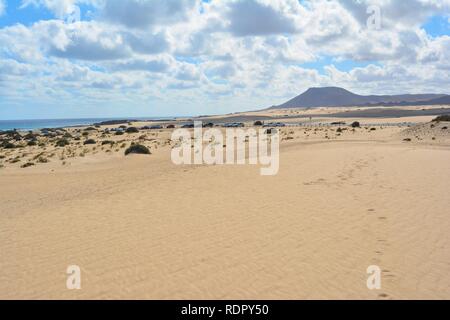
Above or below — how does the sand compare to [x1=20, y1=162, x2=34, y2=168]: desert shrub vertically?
below

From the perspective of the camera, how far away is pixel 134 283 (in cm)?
643

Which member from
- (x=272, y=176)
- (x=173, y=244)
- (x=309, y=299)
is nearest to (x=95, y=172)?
(x=272, y=176)

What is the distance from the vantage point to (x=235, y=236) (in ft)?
28.5

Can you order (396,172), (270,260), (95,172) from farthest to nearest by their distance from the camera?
(95,172), (396,172), (270,260)

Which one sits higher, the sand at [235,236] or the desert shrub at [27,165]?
the desert shrub at [27,165]

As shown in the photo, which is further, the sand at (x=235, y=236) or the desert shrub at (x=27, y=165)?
the desert shrub at (x=27, y=165)

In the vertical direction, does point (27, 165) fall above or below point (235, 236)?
above

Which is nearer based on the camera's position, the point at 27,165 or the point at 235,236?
the point at 235,236

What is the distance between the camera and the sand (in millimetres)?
6254

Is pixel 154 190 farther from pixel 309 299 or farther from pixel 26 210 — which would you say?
pixel 309 299

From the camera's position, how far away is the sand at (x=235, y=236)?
6254 millimetres

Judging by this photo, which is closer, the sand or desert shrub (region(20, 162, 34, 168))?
the sand

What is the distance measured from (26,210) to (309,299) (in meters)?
9.98
